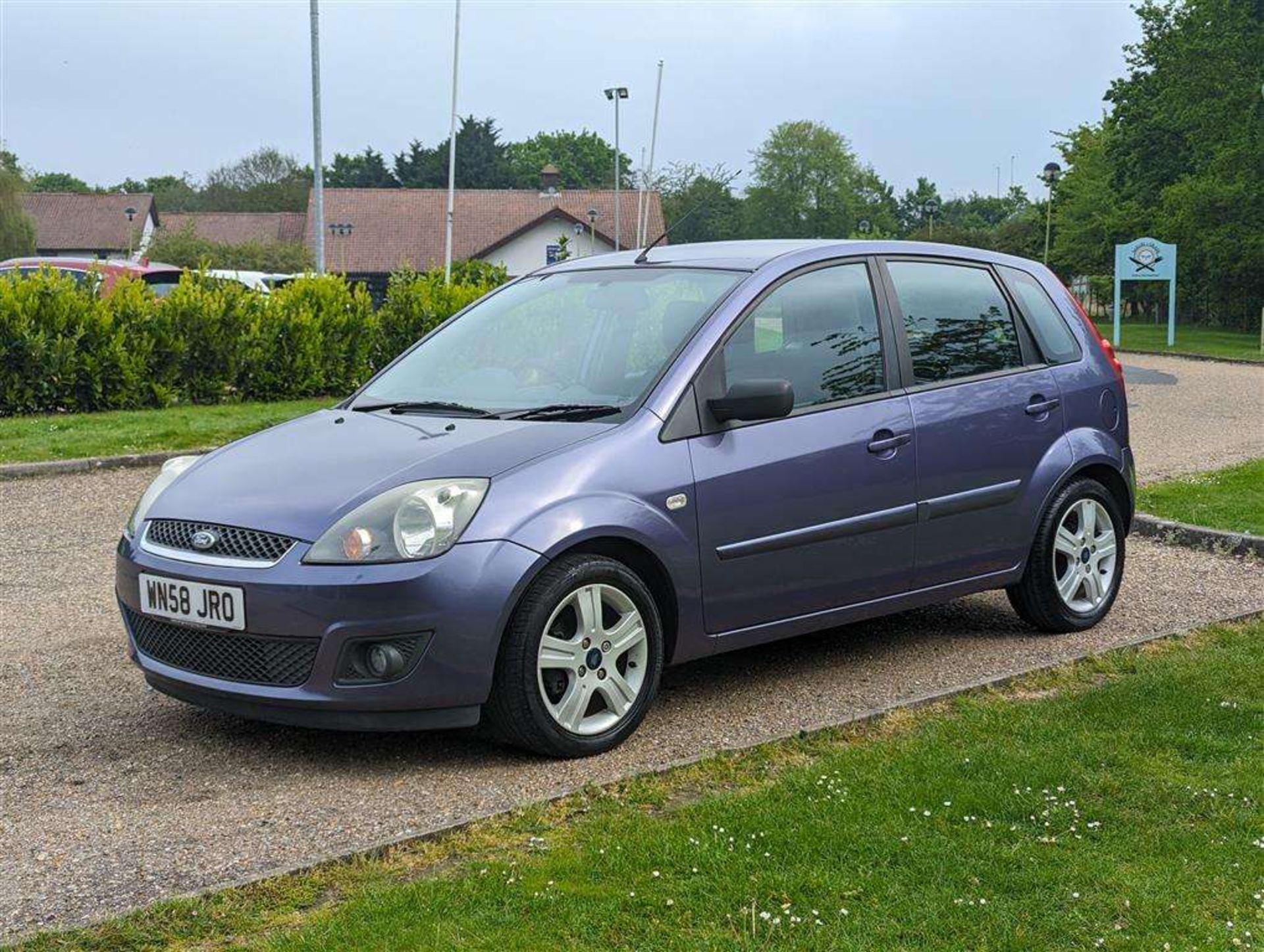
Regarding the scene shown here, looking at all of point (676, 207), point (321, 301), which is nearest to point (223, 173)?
point (676, 207)

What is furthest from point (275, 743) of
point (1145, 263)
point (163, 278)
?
point (1145, 263)

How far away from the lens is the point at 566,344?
6.22 m

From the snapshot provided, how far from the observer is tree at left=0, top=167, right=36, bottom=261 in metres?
68.1

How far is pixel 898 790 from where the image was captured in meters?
4.81

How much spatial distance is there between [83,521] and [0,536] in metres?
0.63

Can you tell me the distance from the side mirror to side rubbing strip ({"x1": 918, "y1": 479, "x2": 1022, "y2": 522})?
1.02 meters

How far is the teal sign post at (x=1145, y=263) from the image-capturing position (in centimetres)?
3594

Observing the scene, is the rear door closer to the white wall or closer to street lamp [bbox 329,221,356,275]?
the white wall

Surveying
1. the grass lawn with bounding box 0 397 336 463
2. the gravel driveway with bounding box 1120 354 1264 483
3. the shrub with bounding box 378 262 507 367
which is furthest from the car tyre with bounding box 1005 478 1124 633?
the shrub with bounding box 378 262 507 367

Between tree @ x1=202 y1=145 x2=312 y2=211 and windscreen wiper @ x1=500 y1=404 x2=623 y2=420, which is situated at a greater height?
tree @ x1=202 y1=145 x2=312 y2=211

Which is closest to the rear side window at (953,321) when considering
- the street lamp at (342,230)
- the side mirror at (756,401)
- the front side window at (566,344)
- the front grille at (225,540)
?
the front side window at (566,344)

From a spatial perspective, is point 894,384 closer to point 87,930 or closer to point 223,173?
point 87,930

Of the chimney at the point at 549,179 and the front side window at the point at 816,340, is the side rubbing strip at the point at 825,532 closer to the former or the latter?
the front side window at the point at 816,340

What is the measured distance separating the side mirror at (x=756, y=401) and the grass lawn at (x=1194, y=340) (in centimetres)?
2729
